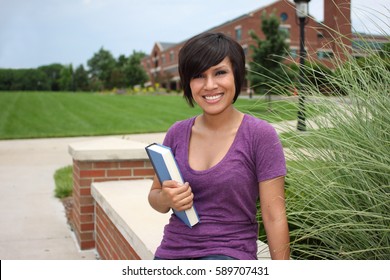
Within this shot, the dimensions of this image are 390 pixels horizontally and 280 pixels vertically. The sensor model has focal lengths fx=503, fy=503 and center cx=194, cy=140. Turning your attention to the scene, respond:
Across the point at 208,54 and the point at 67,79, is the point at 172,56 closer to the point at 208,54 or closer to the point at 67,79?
the point at 67,79

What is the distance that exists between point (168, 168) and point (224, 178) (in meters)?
0.20

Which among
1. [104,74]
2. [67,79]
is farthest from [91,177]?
[104,74]

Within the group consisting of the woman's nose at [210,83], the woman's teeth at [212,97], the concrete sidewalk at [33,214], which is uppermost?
the woman's nose at [210,83]

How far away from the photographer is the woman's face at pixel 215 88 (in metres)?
1.78

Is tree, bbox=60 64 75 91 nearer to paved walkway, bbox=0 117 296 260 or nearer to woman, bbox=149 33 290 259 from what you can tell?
paved walkway, bbox=0 117 296 260

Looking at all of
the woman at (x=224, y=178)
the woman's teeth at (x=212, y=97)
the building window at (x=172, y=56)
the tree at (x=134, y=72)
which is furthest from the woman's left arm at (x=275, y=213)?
the building window at (x=172, y=56)

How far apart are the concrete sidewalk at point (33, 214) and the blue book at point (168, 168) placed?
2.52 meters

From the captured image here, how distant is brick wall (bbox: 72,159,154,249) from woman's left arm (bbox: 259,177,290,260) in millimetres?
2715

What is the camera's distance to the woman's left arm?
171 centimetres

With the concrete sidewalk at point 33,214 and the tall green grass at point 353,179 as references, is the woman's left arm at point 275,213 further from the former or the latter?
the concrete sidewalk at point 33,214

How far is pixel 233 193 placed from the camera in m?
1.73

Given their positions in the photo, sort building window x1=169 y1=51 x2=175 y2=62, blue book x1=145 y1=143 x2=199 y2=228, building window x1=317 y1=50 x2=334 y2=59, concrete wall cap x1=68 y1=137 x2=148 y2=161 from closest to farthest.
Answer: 1. blue book x1=145 y1=143 x2=199 y2=228
2. building window x1=317 y1=50 x2=334 y2=59
3. concrete wall cap x1=68 y1=137 x2=148 y2=161
4. building window x1=169 y1=51 x2=175 y2=62

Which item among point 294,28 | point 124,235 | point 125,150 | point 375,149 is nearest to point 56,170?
point 125,150

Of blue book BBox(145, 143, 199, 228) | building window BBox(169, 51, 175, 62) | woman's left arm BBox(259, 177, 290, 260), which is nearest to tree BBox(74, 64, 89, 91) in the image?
building window BBox(169, 51, 175, 62)
